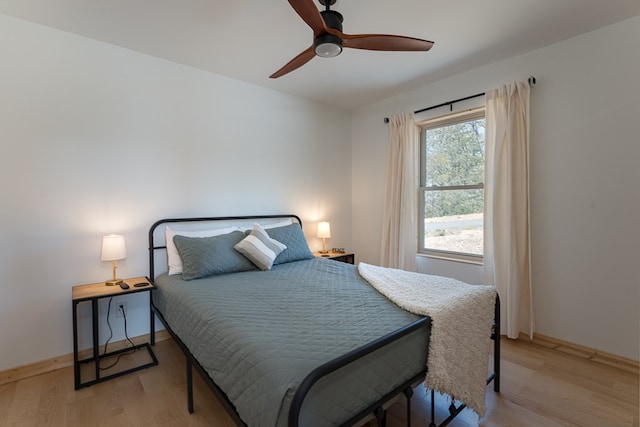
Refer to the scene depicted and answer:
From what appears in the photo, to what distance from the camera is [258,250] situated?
8.84 ft

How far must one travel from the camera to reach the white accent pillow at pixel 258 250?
8.77ft

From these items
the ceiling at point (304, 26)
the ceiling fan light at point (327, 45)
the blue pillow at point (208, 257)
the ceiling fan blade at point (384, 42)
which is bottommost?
the blue pillow at point (208, 257)

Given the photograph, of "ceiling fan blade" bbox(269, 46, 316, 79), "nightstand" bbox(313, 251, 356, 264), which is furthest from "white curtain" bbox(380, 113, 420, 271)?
"ceiling fan blade" bbox(269, 46, 316, 79)

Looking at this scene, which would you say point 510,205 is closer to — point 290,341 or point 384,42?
point 384,42

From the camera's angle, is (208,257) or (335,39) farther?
(208,257)

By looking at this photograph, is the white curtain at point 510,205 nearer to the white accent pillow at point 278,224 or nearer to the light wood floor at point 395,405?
the light wood floor at point 395,405

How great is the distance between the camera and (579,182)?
8.21ft

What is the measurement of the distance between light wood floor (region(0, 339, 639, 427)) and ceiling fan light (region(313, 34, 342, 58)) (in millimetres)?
2253

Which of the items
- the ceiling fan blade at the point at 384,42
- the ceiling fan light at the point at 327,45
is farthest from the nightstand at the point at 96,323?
the ceiling fan blade at the point at 384,42

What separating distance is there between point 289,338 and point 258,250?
4.73 feet

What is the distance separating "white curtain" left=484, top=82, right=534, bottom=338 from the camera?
2719 mm

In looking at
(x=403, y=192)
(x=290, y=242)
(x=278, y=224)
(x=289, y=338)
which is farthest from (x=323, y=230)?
(x=289, y=338)

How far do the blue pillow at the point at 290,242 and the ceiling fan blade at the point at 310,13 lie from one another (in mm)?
1893

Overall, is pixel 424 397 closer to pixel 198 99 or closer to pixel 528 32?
pixel 528 32
